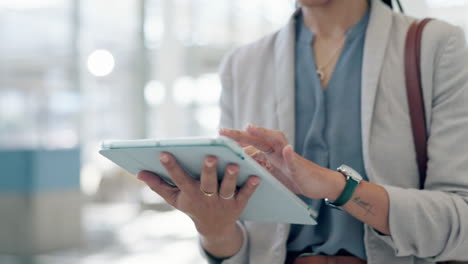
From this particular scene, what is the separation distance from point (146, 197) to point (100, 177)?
3.49 feet

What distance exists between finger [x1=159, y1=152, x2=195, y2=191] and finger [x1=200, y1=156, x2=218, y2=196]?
4cm

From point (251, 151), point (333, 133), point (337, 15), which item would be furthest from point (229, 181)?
point (337, 15)

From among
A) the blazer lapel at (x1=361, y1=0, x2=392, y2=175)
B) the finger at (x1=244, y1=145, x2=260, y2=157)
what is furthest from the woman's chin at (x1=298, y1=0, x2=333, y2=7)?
the finger at (x1=244, y1=145, x2=260, y2=157)

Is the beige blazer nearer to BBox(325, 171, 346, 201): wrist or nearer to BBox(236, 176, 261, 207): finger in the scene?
BBox(325, 171, 346, 201): wrist

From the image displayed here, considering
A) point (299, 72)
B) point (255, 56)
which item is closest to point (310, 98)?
point (299, 72)

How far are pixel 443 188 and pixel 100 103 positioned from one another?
7.49 metres

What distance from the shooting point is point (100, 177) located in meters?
9.02

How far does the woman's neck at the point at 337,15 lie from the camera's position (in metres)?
→ 1.49

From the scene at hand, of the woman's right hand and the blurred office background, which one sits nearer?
the woman's right hand

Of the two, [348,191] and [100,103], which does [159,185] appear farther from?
[100,103]

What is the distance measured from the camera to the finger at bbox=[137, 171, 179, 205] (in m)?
1.16

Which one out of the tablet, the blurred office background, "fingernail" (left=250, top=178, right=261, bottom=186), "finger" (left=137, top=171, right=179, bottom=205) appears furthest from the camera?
the blurred office background

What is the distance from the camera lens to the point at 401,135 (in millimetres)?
1303

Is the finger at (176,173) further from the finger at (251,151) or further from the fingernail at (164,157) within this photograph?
the finger at (251,151)
